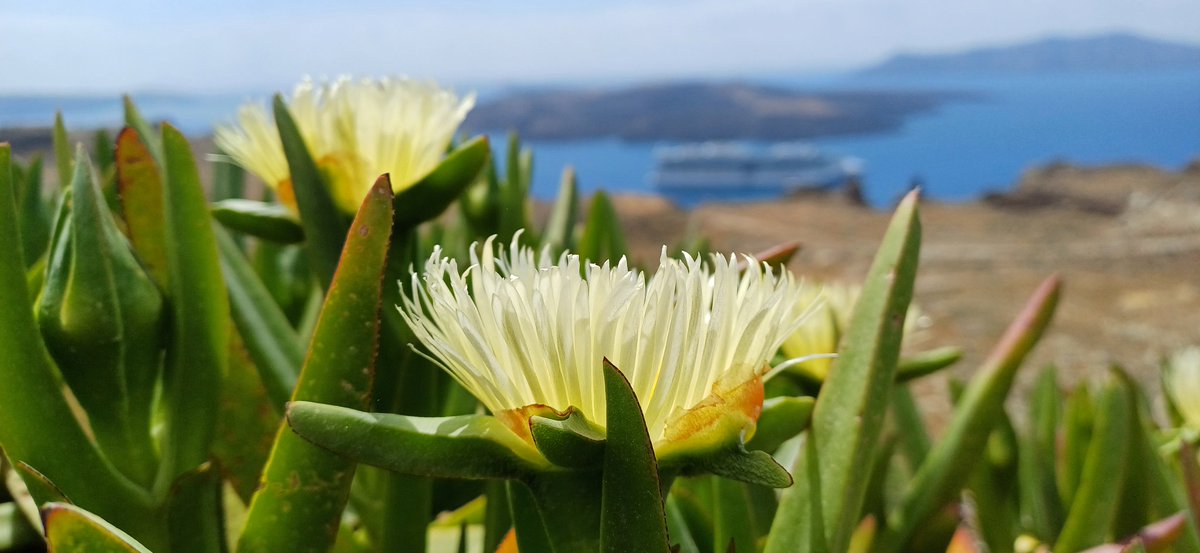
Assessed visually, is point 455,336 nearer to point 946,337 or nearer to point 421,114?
point 421,114

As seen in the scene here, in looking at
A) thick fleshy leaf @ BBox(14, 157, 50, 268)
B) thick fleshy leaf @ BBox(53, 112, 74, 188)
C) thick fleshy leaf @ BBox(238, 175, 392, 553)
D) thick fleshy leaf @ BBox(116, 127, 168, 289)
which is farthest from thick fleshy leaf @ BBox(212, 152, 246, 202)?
thick fleshy leaf @ BBox(238, 175, 392, 553)

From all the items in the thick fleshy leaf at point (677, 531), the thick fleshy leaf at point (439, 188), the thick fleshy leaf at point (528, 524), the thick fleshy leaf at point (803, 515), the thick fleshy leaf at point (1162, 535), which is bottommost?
the thick fleshy leaf at point (1162, 535)

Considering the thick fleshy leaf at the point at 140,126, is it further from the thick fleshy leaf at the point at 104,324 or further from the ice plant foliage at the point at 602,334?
Result: the ice plant foliage at the point at 602,334

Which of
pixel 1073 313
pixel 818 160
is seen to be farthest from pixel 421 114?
pixel 818 160

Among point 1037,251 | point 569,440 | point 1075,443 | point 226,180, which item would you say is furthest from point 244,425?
point 1037,251

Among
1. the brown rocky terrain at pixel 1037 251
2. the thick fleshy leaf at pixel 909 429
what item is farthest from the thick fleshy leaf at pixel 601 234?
the brown rocky terrain at pixel 1037 251

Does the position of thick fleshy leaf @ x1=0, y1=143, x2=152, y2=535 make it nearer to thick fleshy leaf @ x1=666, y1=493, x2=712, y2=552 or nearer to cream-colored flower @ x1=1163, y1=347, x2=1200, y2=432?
thick fleshy leaf @ x1=666, y1=493, x2=712, y2=552

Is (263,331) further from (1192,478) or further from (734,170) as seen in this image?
(734,170)
